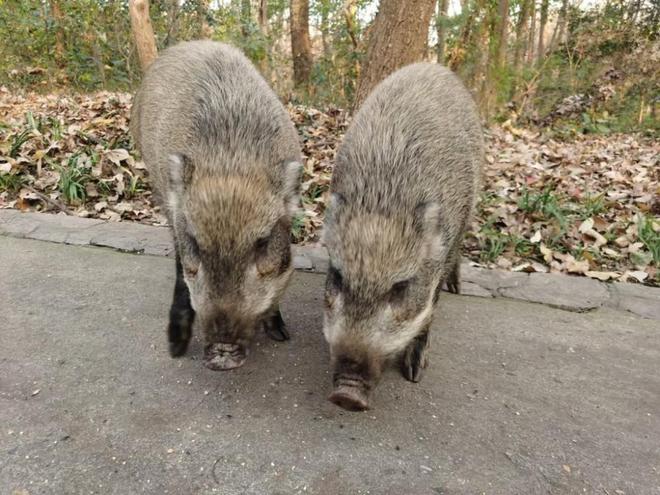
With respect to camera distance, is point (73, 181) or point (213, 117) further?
point (73, 181)

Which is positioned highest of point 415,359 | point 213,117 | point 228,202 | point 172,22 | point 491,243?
point 172,22

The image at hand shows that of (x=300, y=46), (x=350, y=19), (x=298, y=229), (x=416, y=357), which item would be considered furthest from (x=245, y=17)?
(x=416, y=357)

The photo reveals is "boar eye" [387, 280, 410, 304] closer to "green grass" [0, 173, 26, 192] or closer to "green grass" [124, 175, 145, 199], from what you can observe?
"green grass" [124, 175, 145, 199]

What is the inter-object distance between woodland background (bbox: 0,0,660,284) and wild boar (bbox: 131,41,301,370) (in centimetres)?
158

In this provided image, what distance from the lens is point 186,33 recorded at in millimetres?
11625

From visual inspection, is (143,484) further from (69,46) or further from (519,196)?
(69,46)

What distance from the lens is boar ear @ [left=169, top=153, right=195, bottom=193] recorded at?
2.50 metres

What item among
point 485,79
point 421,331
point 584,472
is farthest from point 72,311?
point 485,79

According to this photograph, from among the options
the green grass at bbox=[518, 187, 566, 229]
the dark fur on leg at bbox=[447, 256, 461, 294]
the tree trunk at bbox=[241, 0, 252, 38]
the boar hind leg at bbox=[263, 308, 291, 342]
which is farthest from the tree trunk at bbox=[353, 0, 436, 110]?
the tree trunk at bbox=[241, 0, 252, 38]

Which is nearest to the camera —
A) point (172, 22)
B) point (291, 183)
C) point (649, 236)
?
→ point (291, 183)

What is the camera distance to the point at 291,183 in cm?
264

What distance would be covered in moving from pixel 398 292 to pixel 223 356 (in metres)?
0.85

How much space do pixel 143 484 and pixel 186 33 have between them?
11.6 metres

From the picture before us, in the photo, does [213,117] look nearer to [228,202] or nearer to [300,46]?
[228,202]
